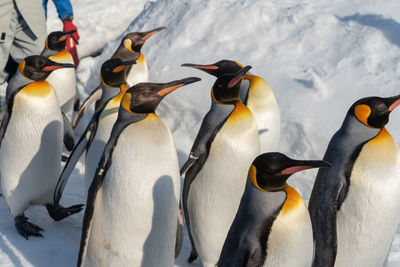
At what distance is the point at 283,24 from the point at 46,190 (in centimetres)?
281

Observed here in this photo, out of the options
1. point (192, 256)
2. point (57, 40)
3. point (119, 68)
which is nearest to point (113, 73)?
point (119, 68)

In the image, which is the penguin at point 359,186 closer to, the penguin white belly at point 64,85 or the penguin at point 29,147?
the penguin at point 29,147

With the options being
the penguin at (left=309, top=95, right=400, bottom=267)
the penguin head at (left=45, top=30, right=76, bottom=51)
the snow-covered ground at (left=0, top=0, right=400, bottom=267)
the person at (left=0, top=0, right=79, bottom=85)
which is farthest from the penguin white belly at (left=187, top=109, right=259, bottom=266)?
the person at (left=0, top=0, right=79, bottom=85)

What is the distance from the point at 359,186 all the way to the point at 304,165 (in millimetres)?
701

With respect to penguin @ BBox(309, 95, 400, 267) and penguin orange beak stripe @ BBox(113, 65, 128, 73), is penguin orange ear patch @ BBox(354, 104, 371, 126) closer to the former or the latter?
penguin @ BBox(309, 95, 400, 267)

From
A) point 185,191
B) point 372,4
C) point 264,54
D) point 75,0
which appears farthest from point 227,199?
point 75,0

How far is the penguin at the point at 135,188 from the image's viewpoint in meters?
2.38

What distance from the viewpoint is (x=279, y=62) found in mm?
4543

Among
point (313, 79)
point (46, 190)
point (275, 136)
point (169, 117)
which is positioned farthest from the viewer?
point (169, 117)

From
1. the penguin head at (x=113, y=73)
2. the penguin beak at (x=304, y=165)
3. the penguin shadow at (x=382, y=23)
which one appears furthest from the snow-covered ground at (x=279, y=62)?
the penguin beak at (x=304, y=165)

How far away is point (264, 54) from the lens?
15.4 ft

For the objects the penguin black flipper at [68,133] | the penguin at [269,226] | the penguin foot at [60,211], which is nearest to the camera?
the penguin at [269,226]

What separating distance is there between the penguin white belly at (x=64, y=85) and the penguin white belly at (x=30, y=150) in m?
1.28

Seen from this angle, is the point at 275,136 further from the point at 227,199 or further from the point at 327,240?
the point at 327,240
